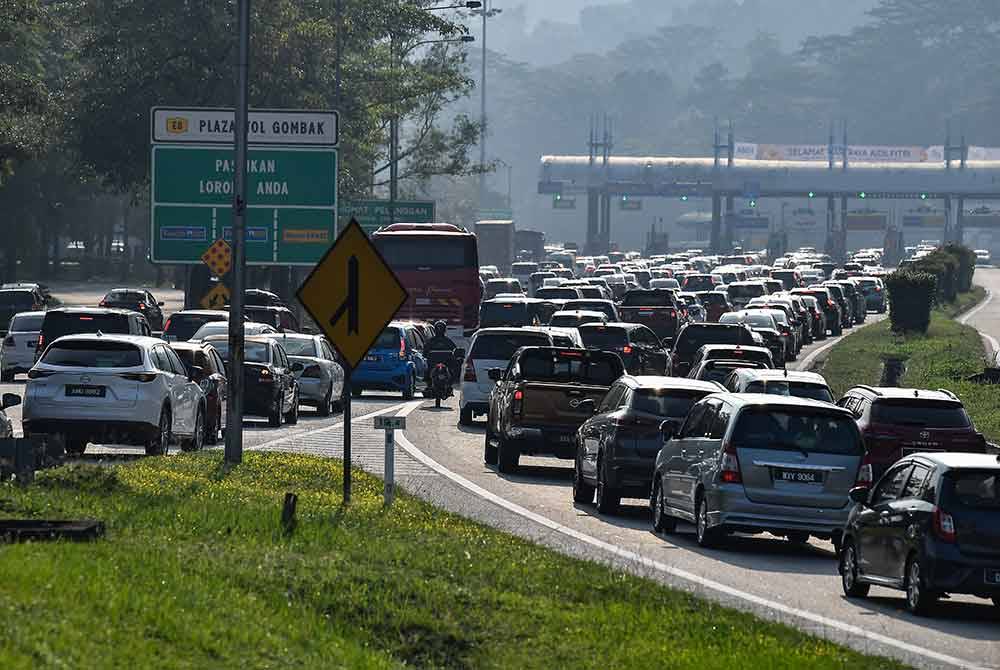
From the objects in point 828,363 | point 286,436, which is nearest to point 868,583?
point 286,436

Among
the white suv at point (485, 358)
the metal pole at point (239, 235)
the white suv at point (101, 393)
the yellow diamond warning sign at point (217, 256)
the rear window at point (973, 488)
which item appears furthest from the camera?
the yellow diamond warning sign at point (217, 256)

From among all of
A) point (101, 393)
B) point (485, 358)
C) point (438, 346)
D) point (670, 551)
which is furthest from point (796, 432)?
point (438, 346)

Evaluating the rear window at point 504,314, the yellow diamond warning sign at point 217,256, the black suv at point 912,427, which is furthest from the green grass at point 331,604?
the rear window at point 504,314

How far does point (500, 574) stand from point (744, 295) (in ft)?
208

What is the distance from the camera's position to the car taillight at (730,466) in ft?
67.2

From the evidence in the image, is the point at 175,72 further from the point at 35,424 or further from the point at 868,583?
the point at 868,583

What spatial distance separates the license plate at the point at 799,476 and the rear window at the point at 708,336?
872 inches

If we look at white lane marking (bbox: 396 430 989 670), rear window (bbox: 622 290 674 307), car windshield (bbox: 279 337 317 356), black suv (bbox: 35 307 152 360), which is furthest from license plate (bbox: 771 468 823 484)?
rear window (bbox: 622 290 674 307)

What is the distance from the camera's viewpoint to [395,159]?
94625 mm

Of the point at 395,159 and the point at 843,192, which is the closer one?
the point at 395,159

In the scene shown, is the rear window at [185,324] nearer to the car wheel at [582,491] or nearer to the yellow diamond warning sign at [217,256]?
the yellow diamond warning sign at [217,256]

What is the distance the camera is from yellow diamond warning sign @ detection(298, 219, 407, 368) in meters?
20.0

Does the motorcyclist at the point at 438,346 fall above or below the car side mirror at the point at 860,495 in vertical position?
below

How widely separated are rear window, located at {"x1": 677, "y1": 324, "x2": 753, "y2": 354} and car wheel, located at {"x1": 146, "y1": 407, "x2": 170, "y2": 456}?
1748 cm
